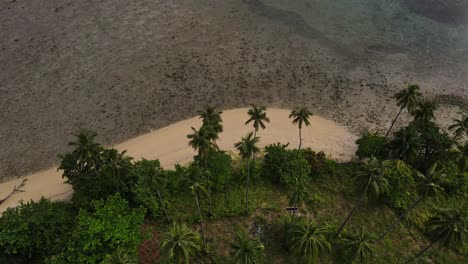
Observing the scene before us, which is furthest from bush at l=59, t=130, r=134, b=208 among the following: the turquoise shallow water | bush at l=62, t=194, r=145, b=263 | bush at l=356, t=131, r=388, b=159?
the turquoise shallow water

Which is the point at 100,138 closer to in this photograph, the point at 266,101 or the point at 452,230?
the point at 266,101

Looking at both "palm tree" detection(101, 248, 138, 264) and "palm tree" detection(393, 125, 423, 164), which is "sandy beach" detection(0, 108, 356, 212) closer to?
"palm tree" detection(393, 125, 423, 164)

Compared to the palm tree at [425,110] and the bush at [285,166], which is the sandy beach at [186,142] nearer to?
the bush at [285,166]

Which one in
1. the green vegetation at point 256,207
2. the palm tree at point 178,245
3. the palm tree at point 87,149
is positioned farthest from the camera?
the palm tree at point 87,149

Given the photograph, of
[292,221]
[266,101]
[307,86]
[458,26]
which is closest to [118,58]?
[266,101]

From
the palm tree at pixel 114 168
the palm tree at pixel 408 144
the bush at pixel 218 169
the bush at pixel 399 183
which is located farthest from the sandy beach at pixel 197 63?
the palm tree at pixel 114 168

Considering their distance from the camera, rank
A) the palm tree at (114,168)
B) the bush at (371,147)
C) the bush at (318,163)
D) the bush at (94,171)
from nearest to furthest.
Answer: the bush at (94,171) → the palm tree at (114,168) → the bush at (318,163) → the bush at (371,147)

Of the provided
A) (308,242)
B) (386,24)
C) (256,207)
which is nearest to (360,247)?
(308,242)
